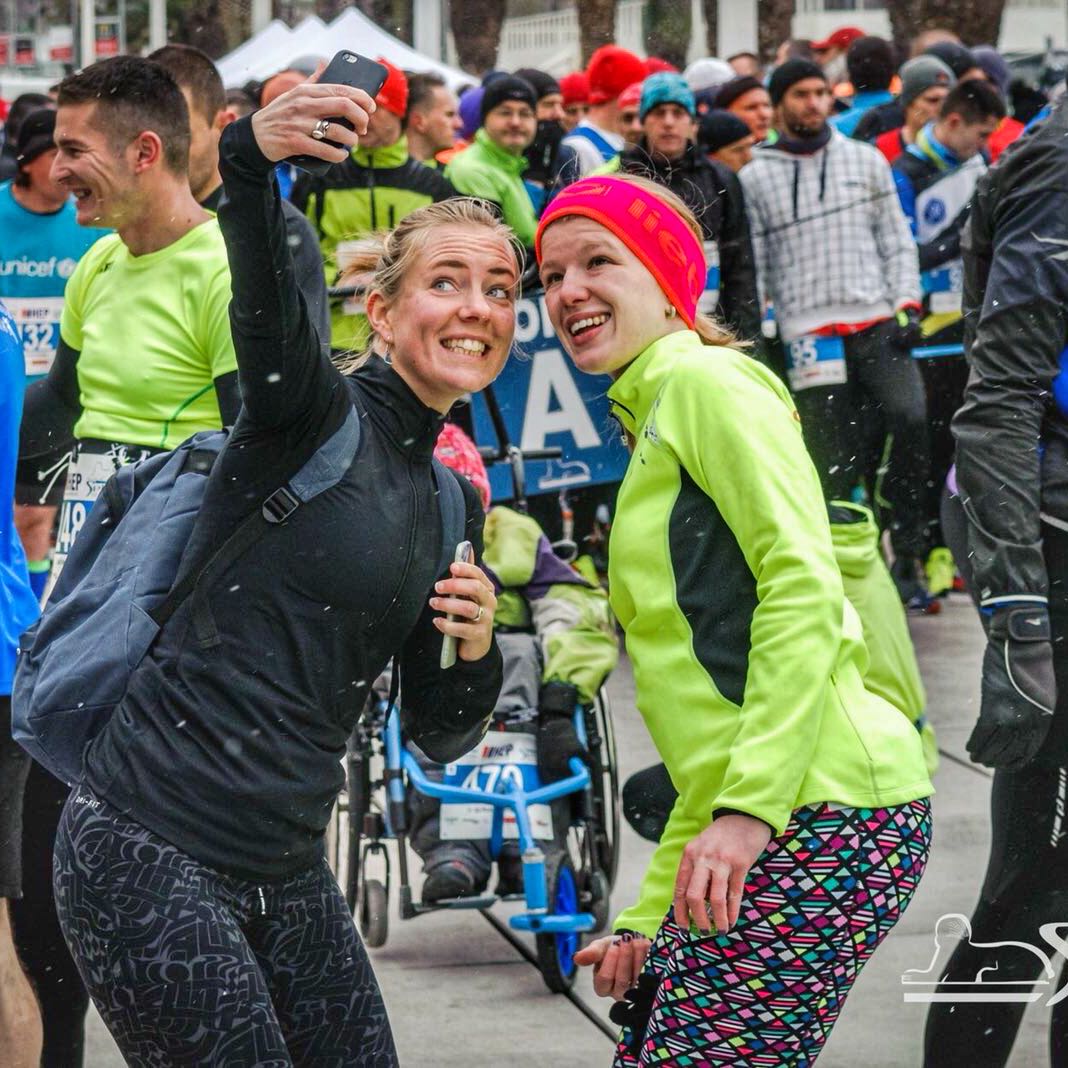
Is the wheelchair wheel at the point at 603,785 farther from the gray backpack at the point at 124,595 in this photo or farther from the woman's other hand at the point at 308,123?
the woman's other hand at the point at 308,123

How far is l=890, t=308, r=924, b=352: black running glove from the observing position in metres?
7.92

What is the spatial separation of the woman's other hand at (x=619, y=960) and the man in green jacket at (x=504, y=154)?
6132 millimetres

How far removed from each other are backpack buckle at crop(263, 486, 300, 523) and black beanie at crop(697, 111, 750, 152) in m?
6.30

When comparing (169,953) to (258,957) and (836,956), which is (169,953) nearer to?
(258,957)

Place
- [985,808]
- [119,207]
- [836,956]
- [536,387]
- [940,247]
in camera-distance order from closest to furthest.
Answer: [836,956] → [119,207] → [985,808] → [536,387] → [940,247]

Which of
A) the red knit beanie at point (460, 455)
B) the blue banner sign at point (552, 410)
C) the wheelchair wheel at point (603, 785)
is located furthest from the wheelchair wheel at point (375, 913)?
the blue banner sign at point (552, 410)

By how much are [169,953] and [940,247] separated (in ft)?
23.6

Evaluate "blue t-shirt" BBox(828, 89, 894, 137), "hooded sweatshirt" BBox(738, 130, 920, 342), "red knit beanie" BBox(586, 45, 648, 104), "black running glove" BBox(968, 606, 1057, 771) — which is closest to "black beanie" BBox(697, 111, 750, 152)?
"hooded sweatshirt" BBox(738, 130, 920, 342)

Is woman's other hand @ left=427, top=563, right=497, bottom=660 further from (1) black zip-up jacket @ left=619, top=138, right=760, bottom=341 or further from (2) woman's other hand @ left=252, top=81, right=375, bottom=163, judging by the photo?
(1) black zip-up jacket @ left=619, top=138, right=760, bottom=341

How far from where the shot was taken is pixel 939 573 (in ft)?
28.9

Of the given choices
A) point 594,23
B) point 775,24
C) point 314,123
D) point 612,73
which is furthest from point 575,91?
point 775,24

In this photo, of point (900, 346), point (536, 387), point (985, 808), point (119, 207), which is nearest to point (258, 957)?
point (119, 207)

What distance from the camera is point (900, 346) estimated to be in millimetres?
7969

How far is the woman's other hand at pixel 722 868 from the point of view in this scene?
7.56 feet
